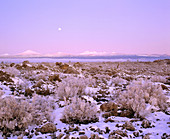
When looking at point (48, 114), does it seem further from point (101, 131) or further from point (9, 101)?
point (101, 131)

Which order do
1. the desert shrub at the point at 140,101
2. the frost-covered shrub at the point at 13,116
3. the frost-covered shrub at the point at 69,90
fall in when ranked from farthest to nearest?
1. the frost-covered shrub at the point at 69,90
2. the desert shrub at the point at 140,101
3. the frost-covered shrub at the point at 13,116

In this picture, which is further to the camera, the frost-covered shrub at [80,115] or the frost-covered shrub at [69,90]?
the frost-covered shrub at [69,90]

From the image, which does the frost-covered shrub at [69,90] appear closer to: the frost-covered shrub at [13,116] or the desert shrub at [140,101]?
the desert shrub at [140,101]

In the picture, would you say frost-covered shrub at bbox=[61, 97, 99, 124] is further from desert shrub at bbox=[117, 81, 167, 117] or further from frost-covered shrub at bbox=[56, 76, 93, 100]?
frost-covered shrub at bbox=[56, 76, 93, 100]

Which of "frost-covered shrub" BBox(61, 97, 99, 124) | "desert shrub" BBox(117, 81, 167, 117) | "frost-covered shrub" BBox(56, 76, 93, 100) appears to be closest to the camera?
"frost-covered shrub" BBox(61, 97, 99, 124)

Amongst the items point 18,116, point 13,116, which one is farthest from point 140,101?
point 13,116

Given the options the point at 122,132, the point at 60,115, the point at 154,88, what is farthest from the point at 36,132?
the point at 154,88

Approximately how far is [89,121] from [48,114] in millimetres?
1489

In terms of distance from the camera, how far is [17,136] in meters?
4.39

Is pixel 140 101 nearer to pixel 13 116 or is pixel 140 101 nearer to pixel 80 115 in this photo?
pixel 80 115

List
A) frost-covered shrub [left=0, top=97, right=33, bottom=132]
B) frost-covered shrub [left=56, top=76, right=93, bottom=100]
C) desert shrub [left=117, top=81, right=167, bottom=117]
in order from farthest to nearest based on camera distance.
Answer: frost-covered shrub [left=56, top=76, right=93, bottom=100] → desert shrub [left=117, top=81, right=167, bottom=117] → frost-covered shrub [left=0, top=97, right=33, bottom=132]

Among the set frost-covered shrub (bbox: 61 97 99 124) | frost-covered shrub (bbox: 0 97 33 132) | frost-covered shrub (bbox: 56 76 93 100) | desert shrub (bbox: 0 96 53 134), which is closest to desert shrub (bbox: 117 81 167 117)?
frost-covered shrub (bbox: 61 97 99 124)

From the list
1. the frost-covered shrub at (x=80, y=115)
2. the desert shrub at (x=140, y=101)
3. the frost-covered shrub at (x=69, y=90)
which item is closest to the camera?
the frost-covered shrub at (x=80, y=115)

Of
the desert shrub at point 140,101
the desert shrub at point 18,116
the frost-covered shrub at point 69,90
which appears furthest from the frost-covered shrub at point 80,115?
the frost-covered shrub at point 69,90
